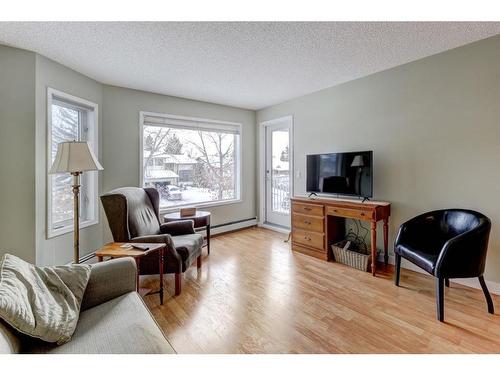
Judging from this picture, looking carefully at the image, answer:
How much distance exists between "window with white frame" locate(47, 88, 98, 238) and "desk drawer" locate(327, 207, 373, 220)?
9.32ft

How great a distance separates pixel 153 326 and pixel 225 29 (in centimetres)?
212

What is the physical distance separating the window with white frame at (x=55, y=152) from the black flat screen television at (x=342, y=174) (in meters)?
2.75

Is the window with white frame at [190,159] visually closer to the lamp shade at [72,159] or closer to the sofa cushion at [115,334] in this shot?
the lamp shade at [72,159]

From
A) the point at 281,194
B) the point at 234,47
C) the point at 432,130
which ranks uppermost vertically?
the point at 234,47

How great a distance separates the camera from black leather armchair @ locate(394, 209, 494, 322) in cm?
183

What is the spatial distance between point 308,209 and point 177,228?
168 cm

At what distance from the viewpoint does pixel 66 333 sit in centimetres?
104

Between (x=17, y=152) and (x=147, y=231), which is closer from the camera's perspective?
(x=17, y=152)

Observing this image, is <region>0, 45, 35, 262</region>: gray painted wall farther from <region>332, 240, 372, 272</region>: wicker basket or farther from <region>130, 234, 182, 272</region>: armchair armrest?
<region>332, 240, 372, 272</region>: wicker basket

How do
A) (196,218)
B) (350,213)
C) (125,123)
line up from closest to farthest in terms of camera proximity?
(350,213) < (196,218) < (125,123)

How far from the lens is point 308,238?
10.6ft

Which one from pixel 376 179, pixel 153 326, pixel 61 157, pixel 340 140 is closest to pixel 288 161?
pixel 340 140

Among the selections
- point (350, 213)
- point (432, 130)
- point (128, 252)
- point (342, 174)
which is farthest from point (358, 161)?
point (128, 252)

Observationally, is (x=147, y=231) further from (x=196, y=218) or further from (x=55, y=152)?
(x=55, y=152)
